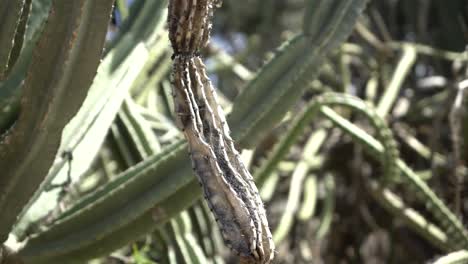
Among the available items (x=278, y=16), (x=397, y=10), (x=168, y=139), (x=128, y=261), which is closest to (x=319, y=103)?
(x=168, y=139)

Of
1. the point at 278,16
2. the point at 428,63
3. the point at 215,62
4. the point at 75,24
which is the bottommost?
the point at 75,24

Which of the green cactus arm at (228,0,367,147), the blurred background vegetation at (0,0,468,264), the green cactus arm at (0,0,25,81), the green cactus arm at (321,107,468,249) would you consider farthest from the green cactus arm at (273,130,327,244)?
the green cactus arm at (0,0,25,81)

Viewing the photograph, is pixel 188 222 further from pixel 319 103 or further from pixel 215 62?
pixel 215 62

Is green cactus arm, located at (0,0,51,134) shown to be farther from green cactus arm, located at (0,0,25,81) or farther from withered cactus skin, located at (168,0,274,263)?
withered cactus skin, located at (168,0,274,263)

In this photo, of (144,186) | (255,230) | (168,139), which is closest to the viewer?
(255,230)

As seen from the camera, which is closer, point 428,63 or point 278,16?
point 428,63

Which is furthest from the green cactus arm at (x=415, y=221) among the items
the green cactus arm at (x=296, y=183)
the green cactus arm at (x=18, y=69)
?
the green cactus arm at (x=18, y=69)

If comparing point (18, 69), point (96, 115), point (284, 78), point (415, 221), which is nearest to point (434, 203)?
point (415, 221)
